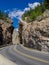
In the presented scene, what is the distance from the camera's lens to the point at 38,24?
37219 mm

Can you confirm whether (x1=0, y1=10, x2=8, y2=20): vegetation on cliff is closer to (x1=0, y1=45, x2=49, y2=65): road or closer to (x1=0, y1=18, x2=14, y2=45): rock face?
(x1=0, y1=18, x2=14, y2=45): rock face

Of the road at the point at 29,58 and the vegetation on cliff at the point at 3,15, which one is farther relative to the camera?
the vegetation on cliff at the point at 3,15

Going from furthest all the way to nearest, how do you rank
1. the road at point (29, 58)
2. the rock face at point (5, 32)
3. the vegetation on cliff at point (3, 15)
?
the vegetation on cliff at point (3, 15), the rock face at point (5, 32), the road at point (29, 58)

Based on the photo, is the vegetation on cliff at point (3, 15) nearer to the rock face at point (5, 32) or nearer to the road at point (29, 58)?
the rock face at point (5, 32)

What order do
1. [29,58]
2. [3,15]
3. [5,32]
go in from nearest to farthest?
1. [29,58]
2. [5,32]
3. [3,15]

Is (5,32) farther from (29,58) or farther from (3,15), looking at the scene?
(29,58)

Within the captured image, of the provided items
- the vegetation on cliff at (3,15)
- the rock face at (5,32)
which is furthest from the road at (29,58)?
the vegetation on cliff at (3,15)

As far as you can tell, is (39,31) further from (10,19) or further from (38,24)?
(10,19)

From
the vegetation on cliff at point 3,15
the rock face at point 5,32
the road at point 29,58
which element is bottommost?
the road at point 29,58

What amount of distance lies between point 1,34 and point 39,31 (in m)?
55.5

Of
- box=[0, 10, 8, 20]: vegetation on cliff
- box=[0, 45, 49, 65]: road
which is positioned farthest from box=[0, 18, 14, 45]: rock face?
box=[0, 45, 49, 65]: road

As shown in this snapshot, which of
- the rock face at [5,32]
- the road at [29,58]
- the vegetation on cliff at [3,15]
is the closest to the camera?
the road at [29,58]

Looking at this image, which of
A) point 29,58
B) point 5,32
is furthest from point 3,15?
point 29,58

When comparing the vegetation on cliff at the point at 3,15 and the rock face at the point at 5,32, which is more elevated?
the vegetation on cliff at the point at 3,15
